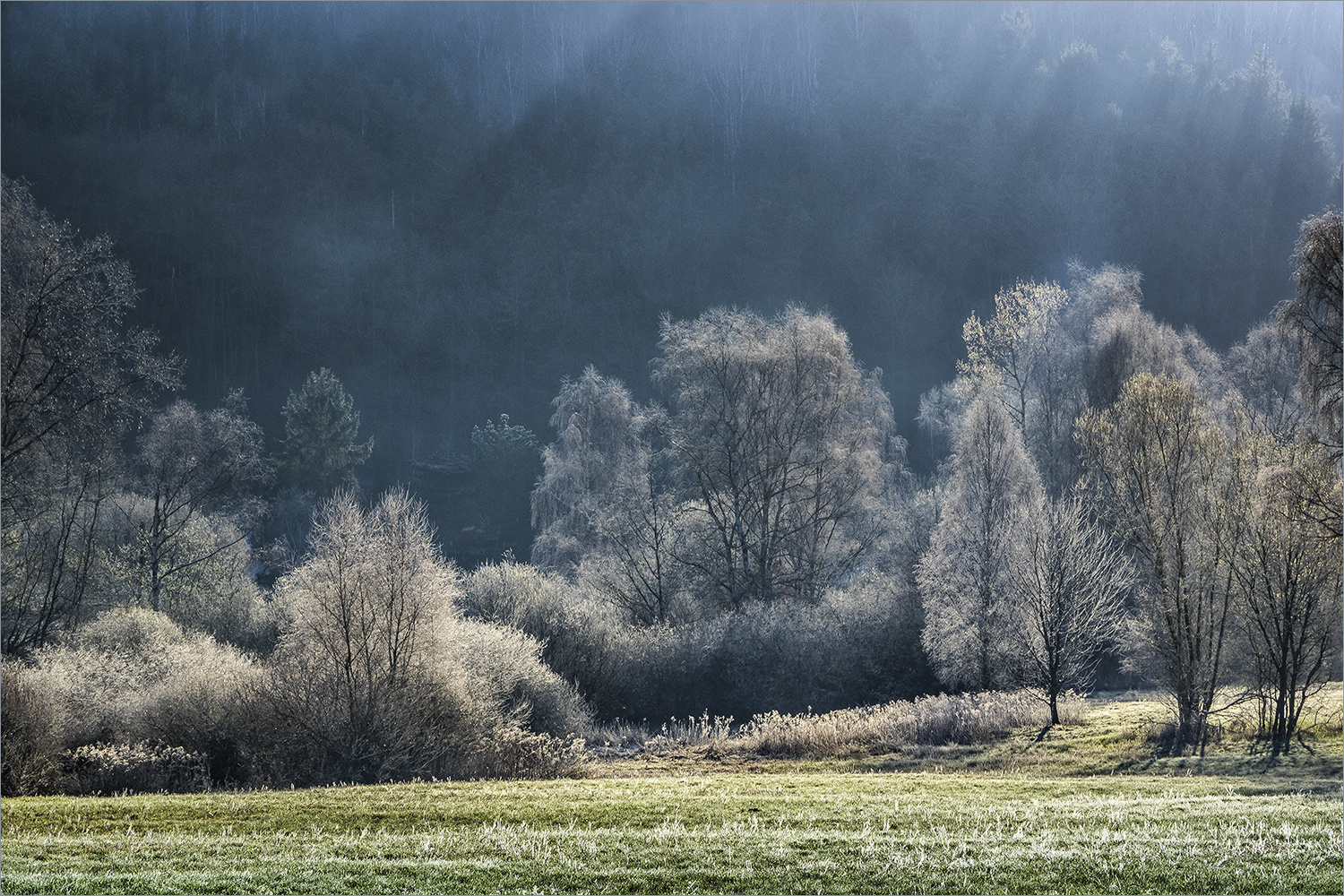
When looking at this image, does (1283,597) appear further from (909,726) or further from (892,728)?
(892,728)

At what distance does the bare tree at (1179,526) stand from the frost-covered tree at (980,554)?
311 centimetres

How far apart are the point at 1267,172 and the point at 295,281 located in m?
98.3

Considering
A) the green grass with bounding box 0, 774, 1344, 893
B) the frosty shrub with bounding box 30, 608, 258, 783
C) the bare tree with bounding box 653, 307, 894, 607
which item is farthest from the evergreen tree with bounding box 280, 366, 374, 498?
the green grass with bounding box 0, 774, 1344, 893

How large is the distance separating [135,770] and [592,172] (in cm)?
11071

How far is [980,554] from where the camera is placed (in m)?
29.8

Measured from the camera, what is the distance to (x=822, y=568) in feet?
122

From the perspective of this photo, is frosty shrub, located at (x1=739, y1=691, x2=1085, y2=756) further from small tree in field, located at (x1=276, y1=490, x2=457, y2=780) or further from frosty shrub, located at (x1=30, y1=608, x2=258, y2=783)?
frosty shrub, located at (x1=30, y1=608, x2=258, y2=783)

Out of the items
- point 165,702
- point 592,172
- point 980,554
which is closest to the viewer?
point 165,702

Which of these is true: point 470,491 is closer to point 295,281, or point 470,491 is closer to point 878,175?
point 295,281

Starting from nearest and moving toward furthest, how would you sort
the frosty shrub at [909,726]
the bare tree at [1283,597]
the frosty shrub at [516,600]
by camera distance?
the bare tree at [1283,597] < the frosty shrub at [909,726] < the frosty shrub at [516,600]

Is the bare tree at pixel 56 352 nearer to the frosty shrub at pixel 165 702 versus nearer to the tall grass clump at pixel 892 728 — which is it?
the frosty shrub at pixel 165 702

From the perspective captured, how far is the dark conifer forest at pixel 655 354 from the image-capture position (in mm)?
21734

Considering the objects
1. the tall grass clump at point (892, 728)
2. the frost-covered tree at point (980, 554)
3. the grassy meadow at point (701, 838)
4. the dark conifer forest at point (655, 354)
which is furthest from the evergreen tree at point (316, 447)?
the grassy meadow at point (701, 838)

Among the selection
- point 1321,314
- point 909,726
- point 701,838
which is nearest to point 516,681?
point 909,726
